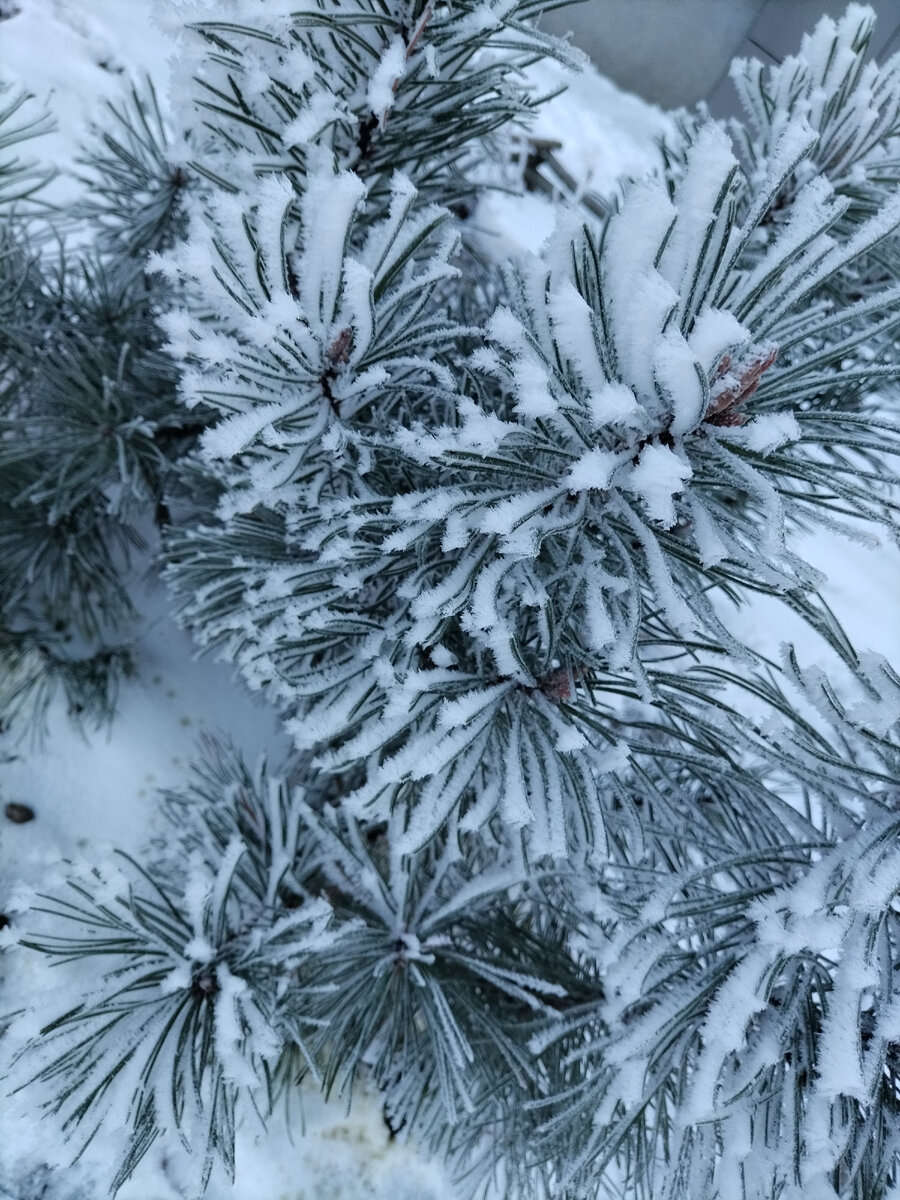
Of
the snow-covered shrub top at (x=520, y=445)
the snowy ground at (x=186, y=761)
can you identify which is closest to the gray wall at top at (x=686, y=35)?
the snowy ground at (x=186, y=761)

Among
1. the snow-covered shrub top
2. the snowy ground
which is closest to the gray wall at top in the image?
the snowy ground

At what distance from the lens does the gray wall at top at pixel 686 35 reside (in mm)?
1076

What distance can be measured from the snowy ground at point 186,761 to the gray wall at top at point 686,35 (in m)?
0.06

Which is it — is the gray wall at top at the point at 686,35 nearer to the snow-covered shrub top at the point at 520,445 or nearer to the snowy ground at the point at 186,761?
the snowy ground at the point at 186,761

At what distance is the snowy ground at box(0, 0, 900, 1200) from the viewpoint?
2.55ft

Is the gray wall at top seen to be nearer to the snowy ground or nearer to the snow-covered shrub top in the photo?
the snowy ground

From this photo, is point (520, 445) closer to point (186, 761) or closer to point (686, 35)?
point (186, 761)

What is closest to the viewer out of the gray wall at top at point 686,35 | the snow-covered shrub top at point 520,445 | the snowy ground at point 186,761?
the snow-covered shrub top at point 520,445

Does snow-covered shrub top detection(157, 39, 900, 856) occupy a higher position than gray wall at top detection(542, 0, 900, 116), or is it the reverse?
gray wall at top detection(542, 0, 900, 116)

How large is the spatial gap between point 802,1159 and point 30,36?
2.28m

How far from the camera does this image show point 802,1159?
0.40 meters

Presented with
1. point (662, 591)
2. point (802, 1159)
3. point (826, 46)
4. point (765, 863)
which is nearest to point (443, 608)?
point (662, 591)

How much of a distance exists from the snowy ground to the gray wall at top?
2.4 inches

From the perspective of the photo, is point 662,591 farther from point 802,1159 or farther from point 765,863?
point 802,1159
